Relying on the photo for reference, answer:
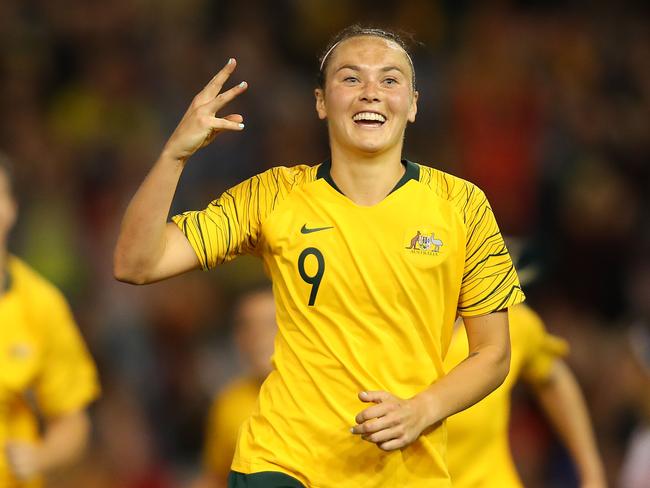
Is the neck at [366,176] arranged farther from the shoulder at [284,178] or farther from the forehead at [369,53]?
the forehead at [369,53]

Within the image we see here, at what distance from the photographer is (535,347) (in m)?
5.46

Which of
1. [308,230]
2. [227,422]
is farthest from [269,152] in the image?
[308,230]

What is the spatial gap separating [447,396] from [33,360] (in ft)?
6.96

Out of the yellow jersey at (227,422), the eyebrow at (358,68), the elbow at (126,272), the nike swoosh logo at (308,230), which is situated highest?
the eyebrow at (358,68)

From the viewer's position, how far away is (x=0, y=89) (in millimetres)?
9359

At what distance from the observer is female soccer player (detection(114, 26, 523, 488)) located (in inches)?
145

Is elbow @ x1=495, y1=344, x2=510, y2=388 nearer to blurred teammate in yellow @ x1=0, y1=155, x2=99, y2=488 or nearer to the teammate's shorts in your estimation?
the teammate's shorts

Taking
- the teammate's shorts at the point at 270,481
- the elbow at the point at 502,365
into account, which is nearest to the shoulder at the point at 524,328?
the elbow at the point at 502,365

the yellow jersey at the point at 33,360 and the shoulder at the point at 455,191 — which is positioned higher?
the shoulder at the point at 455,191

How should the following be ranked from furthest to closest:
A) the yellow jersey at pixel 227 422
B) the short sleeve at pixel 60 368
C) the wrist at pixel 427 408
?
the yellow jersey at pixel 227 422
the short sleeve at pixel 60 368
the wrist at pixel 427 408

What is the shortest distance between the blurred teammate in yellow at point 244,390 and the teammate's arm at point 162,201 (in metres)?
2.26

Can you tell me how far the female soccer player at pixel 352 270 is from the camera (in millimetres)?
3693

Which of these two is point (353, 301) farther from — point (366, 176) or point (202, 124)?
point (202, 124)

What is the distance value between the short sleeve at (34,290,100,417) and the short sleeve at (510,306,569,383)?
1.65m
